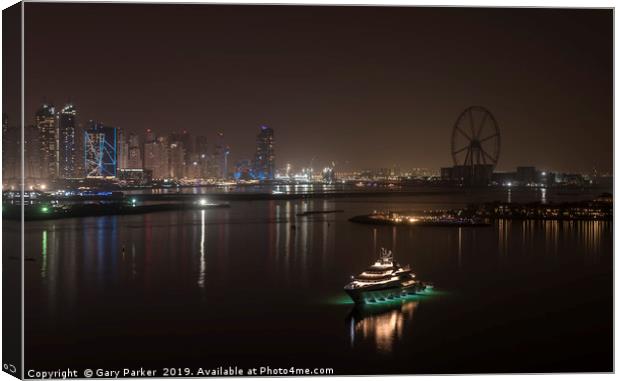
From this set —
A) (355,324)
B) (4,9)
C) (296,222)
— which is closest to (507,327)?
(355,324)

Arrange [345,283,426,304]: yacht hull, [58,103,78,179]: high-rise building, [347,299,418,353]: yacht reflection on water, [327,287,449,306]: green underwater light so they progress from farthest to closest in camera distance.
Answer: [58,103,78,179]: high-rise building
[327,287,449,306]: green underwater light
[345,283,426,304]: yacht hull
[347,299,418,353]: yacht reflection on water

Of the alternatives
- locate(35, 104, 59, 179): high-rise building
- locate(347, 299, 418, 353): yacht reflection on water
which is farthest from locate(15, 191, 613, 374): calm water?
locate(35, 104, 59, 179): high-rise building

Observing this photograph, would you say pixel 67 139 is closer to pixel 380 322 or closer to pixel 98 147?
pixel 98 147

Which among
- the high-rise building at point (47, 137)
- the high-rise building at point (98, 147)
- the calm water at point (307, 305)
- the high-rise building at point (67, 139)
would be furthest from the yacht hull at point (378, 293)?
the high-rise building at point (98, 147)

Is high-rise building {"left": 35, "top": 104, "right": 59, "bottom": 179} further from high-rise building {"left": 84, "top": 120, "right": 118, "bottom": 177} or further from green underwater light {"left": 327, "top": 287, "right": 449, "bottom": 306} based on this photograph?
green underwater light {"left": 327, "top": 287, "right": 449, "bottom": 306}

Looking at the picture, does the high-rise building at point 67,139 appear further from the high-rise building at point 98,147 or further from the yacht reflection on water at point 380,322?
the yacht reflection on water at point 380,322

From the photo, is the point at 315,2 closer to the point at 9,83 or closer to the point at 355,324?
Answer: the point at 9,83
